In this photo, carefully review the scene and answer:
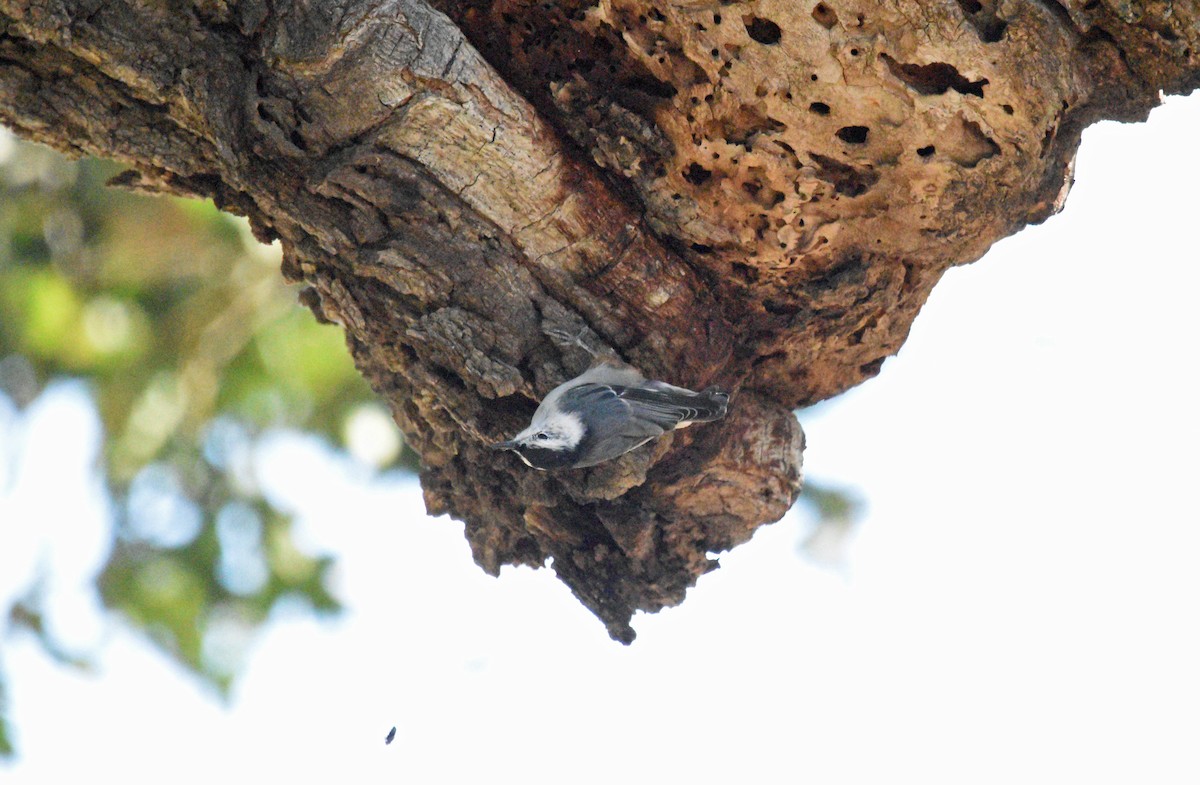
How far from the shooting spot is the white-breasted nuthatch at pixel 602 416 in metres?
3.25

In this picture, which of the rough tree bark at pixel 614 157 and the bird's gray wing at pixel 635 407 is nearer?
the rough tree bark at pixel 614 157

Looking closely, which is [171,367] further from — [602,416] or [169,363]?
[602,416]

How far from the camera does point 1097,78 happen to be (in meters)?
3.00

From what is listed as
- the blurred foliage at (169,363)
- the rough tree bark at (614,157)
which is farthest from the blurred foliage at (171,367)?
the rough tree bark at (614,157)

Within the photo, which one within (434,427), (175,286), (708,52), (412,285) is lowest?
(175,286)

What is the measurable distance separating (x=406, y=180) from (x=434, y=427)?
95 cm

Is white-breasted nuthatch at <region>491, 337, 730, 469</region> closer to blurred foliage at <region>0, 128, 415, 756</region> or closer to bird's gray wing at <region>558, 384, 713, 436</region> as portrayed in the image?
bird's gray wing at <region>558, 384, 713, 436</region>

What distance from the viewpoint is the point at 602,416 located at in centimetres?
318

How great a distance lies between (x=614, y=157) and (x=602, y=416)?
2.51 ft

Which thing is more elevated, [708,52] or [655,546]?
[708,52]

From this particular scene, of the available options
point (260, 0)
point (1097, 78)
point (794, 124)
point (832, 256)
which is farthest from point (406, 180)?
point (1097, 78)

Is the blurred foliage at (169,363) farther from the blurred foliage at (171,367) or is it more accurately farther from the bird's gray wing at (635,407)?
the bird's gray wing at (635,407)

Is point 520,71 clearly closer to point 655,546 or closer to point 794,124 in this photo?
point 794,124

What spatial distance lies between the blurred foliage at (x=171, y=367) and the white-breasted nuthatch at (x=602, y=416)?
3.36 m
